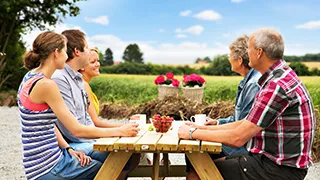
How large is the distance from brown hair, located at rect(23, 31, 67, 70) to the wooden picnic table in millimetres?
643

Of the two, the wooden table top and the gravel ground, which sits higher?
the wooden table top

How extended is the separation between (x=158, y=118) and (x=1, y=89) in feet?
44.5

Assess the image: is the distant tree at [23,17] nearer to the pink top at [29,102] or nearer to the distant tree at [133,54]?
the distant tree at [133,54]

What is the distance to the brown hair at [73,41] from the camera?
12.3ft

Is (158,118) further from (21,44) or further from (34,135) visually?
(21,44)

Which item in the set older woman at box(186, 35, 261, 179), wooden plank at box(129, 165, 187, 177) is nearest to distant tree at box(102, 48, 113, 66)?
wooden plank at box(129, 165, 187, 177)

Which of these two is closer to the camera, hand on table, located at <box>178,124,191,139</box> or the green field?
hand on table, located at <box>178,124,191,139</box>

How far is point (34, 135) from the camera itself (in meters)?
3.20

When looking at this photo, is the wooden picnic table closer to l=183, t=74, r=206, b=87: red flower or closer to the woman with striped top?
the woman with striped top

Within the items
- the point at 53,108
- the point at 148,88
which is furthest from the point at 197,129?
the point at 148,88

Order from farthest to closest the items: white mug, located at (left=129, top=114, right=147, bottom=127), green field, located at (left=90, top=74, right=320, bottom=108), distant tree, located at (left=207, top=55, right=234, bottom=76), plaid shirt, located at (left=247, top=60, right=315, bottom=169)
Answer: distant tree, located at (left=207, top=55, right=234, bottom=76), green field, located at (left=90, top=74, right=320, bottom=108), white mug, located at (left=129, top=114, right=147, bottom=127), plaid shirt, located at (left=247, top=60, right=315, bottom=169)

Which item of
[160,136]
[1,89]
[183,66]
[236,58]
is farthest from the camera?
[183,66]

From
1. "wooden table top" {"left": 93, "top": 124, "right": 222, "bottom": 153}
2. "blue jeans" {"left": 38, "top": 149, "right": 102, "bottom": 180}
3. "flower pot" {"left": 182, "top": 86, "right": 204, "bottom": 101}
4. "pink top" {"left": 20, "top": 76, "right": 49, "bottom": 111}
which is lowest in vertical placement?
"flower pot" {"left": 182, "top": 86, "right": 204, "bottom": 101}

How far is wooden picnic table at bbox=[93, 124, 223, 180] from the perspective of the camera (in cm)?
315
